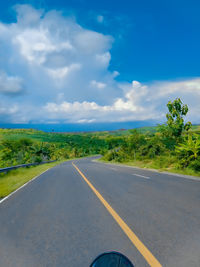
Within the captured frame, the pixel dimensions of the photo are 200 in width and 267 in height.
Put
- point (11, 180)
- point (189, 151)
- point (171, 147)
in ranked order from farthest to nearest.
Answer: point (171, 147) < point (189, 151) < point (11, 180)

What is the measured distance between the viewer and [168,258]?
304 centimetres

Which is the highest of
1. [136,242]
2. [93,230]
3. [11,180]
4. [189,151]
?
[189,151]

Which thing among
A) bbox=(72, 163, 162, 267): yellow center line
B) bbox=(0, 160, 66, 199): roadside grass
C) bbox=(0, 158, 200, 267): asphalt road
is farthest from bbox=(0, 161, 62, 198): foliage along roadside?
bbox=(72, 163, 162, 267): yellow center line

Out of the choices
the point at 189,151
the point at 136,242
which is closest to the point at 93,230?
the point at 136,242

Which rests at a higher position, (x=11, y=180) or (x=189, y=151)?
(x=189, y=151)

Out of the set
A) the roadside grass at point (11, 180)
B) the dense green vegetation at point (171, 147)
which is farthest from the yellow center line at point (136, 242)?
the dense green vegetation at point (171, 147)

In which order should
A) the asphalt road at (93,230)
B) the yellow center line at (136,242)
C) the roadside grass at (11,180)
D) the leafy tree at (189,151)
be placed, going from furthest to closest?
1. the leafy tree at (189,151)
2. the roadside grass at (11,180)
3. the asphalt road at (93,230)
4. the yellow center line at (136,242)

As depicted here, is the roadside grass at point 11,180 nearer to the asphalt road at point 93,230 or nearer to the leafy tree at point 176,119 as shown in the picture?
the asphalt road at point 93,230

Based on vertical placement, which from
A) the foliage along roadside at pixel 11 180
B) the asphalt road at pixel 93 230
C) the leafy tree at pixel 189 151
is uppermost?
the leafy tree at pixel 189 151

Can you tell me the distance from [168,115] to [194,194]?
15066mm

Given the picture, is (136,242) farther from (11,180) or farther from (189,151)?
(189,151)

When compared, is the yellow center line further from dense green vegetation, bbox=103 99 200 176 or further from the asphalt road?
dense green vegetation, bbox=103 99 200 176

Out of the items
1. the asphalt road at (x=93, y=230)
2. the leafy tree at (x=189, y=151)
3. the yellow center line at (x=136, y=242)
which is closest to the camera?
the yellow center line at (x=136, y=242)

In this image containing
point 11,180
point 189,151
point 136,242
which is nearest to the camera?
point 136,242
